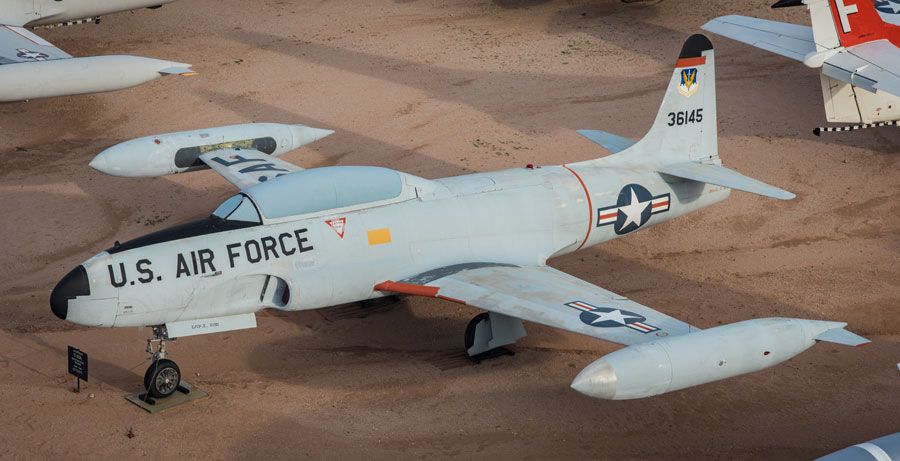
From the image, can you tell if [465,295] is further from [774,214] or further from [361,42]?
[361,42]

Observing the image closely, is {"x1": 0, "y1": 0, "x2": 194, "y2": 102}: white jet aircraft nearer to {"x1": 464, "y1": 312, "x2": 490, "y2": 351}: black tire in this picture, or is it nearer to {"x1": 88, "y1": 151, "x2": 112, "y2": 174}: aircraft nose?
{"x1": 88, "y1": 151, "x2": 112, "y2": 174}: aircraft nose

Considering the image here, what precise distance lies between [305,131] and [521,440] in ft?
23.5

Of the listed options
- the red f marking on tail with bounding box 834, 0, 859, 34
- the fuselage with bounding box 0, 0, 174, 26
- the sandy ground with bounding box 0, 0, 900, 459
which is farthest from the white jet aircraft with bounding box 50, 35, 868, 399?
the fuselage with bounding box 0, 0, 174, 26

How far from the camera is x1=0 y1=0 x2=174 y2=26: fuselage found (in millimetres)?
23609

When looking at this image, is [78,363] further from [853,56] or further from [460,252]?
[853,56]

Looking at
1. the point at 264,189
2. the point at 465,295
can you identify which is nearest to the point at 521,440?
the point at 465,295

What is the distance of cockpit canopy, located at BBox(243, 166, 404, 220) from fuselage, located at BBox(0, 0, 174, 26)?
1252 cm

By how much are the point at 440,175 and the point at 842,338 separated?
368 inches

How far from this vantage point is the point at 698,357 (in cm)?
1155

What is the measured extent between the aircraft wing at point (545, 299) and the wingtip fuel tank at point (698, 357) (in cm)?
55

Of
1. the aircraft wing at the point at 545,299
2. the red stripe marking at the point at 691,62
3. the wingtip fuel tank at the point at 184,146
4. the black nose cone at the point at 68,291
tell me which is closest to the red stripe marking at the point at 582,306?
the aircraft wing at the point at 545,299

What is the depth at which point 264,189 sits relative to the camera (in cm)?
1361

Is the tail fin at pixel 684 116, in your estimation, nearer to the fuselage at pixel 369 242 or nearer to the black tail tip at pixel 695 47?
the black tail tip at pixel 695 47

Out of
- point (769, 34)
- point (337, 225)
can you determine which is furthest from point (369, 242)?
point (769, 34)
